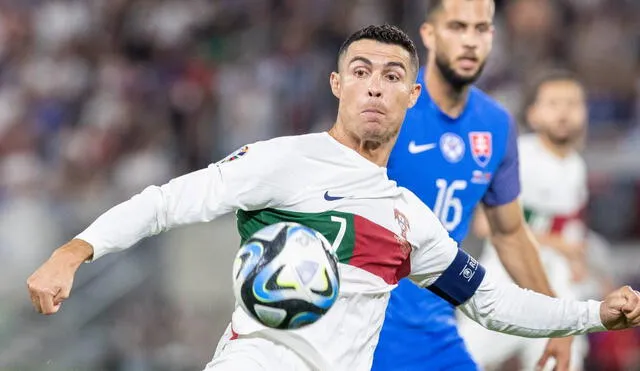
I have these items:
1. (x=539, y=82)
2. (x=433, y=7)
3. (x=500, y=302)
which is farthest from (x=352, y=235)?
(x=539, y=82)

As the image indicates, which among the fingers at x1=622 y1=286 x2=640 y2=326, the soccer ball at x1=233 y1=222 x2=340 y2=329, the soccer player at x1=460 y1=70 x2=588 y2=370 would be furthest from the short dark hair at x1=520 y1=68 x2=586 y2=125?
the soccer ball at x1=233 y1=222 x2=340 y2=329

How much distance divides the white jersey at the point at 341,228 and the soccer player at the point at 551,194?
3.49 m

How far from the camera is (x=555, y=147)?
8.99 meters

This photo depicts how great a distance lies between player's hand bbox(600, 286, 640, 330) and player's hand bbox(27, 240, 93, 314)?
6.85 ft

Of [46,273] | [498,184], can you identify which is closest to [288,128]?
[498,184]

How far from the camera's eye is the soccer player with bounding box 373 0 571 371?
5.64m

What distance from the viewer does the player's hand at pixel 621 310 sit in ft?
15.9

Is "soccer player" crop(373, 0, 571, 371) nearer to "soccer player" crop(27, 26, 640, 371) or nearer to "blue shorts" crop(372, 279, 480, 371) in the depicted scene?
"blue shorts" crop(372, 279, 480, 371)

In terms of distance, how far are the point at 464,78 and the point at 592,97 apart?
6.09 meters

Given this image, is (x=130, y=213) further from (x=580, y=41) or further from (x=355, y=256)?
(x=580, y=41)

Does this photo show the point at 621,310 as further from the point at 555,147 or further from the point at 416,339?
the point at 555,147

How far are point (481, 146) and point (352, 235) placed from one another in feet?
4.89

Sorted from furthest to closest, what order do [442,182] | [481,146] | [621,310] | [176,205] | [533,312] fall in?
[481,146] < [442,182] < [533,312] < [621,310] < [176,205]

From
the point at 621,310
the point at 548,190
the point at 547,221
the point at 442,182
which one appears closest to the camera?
the point at 621,310
